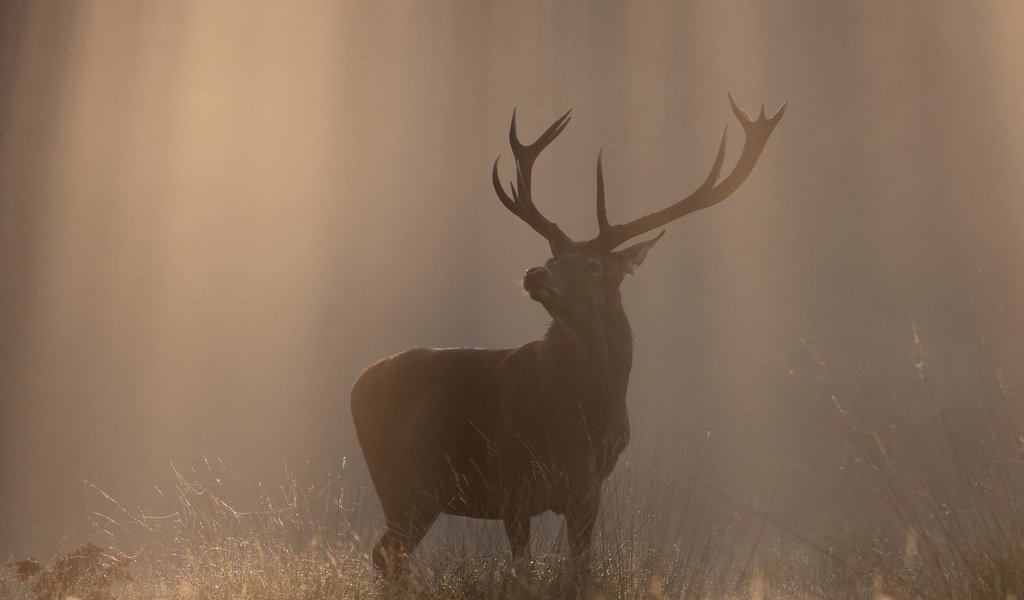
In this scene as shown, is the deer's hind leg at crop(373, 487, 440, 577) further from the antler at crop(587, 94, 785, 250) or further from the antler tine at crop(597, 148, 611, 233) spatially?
the antler tine at crop(597, 148, 611, 233)

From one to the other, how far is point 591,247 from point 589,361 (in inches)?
31.6

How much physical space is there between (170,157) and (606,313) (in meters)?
171

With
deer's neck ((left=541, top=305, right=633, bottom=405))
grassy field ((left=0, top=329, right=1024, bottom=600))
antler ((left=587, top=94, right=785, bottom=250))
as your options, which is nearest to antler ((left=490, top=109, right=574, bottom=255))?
antler ((left=587, top=94, right=785, bottom=250))

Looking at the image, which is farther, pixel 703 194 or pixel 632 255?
pixel 703 194

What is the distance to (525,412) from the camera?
4980 mm

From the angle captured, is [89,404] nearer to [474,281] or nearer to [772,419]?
[474,281]

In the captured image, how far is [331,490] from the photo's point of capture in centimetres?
463

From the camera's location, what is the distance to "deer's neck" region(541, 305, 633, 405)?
16.6 ft

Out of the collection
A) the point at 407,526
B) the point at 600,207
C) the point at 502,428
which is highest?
the point at 600,207

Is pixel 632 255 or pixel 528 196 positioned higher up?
pixel 528 196

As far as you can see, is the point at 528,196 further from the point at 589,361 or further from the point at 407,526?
the point at 407,526

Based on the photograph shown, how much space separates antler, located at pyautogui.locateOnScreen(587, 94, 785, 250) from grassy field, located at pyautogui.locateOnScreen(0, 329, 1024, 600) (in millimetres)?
1943

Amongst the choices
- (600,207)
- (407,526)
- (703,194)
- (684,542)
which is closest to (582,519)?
(684,542)

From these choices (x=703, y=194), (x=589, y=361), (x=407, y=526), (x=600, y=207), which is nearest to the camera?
(x=589, y=361)
